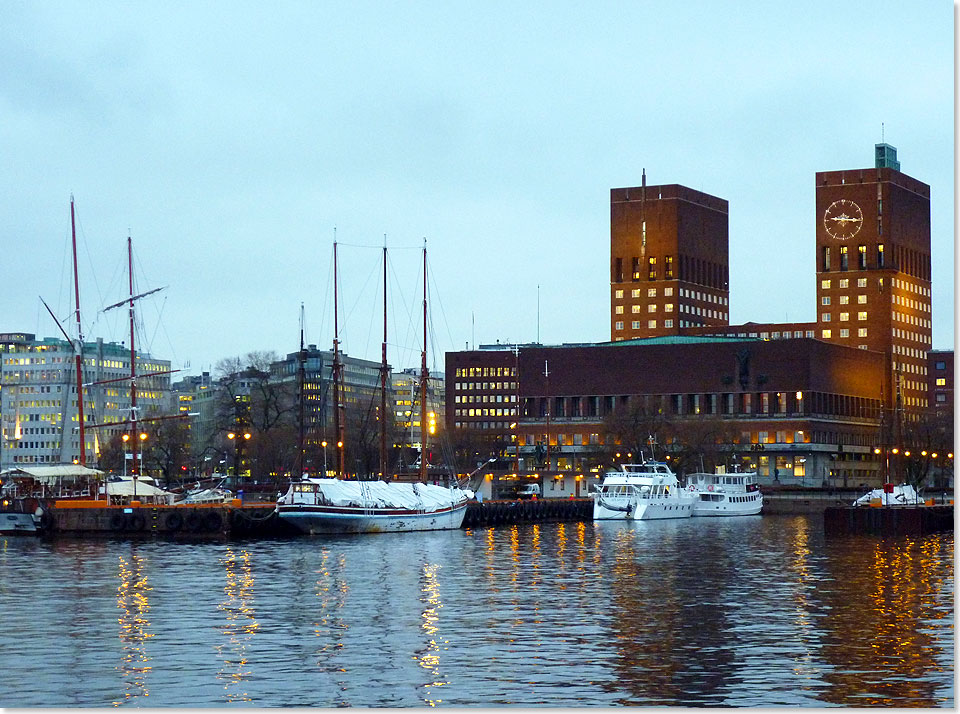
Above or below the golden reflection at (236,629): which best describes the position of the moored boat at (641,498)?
above

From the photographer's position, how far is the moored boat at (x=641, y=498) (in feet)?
485

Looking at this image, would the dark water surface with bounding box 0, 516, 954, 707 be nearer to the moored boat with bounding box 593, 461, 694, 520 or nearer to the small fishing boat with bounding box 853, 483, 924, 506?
the small fishing boat with bounding box 853, 483, 924, 506

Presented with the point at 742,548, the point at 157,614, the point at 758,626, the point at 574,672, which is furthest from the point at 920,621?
the point at 742,548

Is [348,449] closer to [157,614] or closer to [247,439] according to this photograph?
[247,439]

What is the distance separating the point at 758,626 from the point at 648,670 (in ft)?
34.5

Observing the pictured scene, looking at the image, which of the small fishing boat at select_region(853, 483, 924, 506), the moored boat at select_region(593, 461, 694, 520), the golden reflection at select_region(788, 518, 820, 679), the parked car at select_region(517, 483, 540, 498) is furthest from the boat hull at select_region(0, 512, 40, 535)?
the parked car at select_region(517, 483, 540, 498)

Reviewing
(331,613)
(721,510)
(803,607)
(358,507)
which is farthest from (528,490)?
(331,613)

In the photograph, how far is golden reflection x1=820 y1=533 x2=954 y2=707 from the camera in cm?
3653

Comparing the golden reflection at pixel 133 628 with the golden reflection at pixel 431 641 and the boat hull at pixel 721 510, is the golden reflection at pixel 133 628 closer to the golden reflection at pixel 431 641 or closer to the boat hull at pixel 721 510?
the golden reflection at pixel 431 641

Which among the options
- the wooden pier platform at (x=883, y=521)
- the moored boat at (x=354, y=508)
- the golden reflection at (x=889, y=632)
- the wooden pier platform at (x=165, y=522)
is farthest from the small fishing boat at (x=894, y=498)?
the wooden pier platform at (x=165, y=522)

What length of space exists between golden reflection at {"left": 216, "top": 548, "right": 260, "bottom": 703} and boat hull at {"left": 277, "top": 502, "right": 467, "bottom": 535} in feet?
101

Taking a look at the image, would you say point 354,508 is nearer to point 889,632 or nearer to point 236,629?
point 236,629

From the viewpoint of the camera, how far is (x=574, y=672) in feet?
130

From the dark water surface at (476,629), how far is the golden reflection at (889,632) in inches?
4.0
